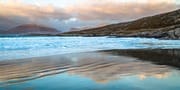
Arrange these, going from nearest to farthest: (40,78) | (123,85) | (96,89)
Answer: (96,89), (123,85), (40,78)

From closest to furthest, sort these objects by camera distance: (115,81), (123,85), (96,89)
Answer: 1. (96,89)
2. (123,85)
3. (115,81)

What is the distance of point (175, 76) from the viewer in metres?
10.5

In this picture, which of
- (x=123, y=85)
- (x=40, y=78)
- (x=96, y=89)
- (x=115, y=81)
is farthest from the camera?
(x=40, y=78)

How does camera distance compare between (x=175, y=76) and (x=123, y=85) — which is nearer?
(x=123, y=85)

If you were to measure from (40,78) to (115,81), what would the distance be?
8.69 feet

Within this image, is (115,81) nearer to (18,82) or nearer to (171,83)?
(171,83)

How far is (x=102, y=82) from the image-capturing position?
930 centimetres

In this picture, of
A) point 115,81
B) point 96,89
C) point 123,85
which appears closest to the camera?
point 96,89

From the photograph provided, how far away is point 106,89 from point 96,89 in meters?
0.28

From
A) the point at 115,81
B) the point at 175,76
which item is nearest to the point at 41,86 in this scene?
the point at 115,81

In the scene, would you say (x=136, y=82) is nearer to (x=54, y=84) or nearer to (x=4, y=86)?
(x=54, y=84)

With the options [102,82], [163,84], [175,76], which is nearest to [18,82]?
[102,82]

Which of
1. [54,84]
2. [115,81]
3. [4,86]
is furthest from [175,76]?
[4,86]

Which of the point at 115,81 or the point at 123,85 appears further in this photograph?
the point at 115,81
